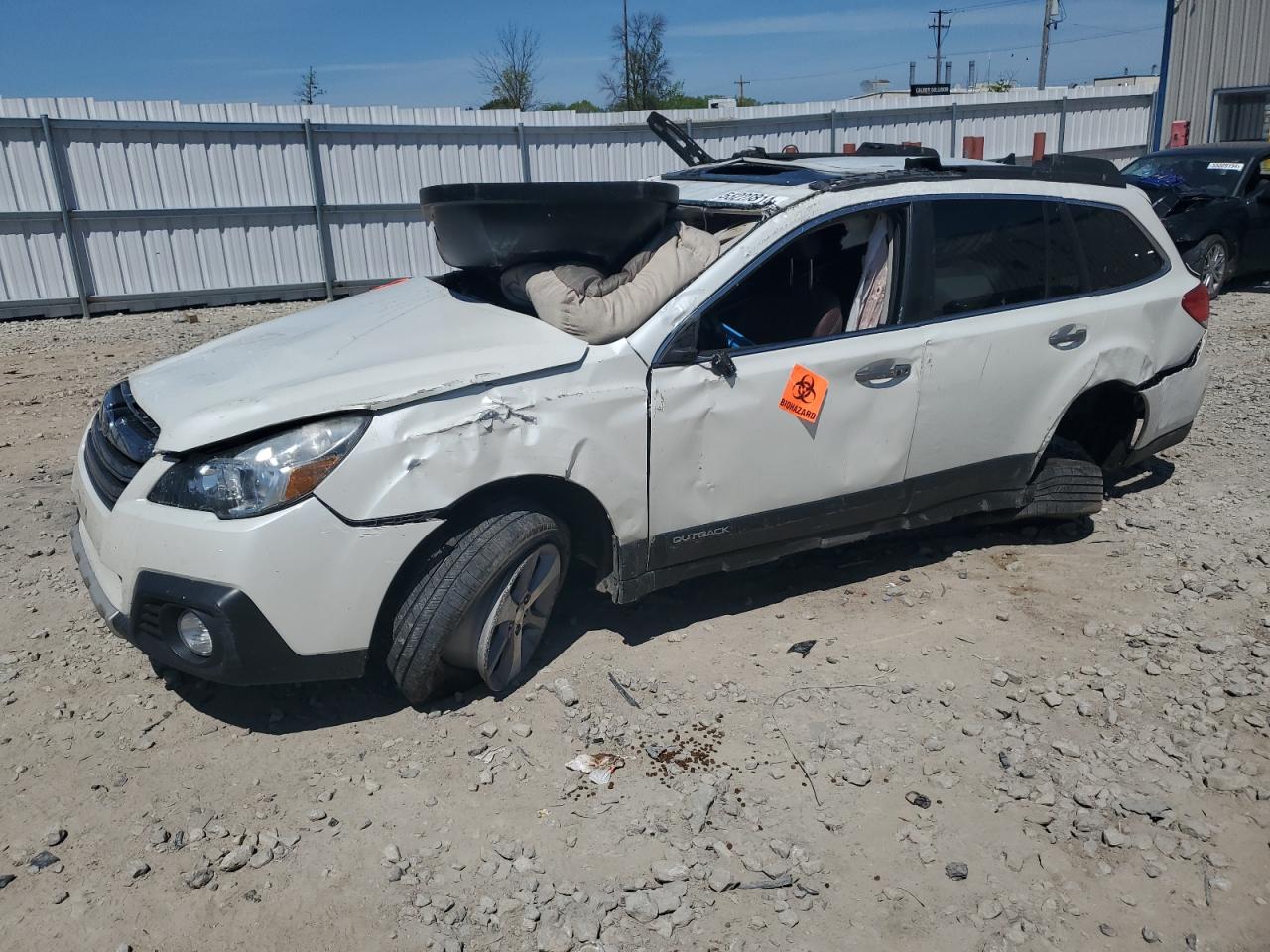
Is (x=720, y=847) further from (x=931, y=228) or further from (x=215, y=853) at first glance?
(x=931, y=228)

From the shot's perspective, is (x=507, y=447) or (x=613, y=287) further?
(x=613, y=287)

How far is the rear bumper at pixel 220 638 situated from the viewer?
298cm

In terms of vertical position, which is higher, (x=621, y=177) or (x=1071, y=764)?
(x=621, y=177)

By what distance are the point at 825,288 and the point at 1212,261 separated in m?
9.16

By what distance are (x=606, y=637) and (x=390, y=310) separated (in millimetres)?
1555

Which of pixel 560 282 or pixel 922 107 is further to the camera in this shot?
pixel 922 107

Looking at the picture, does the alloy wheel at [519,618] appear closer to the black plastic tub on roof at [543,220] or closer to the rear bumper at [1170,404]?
the black plastic tub on roof at [543,220]

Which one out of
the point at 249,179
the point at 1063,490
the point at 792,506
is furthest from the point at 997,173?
the point at 249,179

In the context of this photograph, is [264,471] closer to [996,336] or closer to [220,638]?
[220,638]

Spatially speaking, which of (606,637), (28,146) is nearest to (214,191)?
(28,146)

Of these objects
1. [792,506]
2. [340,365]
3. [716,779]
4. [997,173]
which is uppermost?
[997,173]

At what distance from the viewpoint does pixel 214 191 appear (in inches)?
523

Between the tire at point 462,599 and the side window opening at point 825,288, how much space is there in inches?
47.1

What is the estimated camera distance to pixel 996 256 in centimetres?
432
